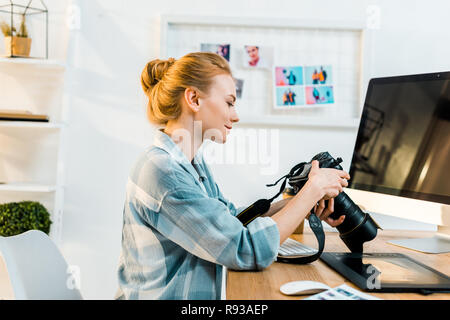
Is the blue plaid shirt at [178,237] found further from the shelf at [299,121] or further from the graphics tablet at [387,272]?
the shelf at [299,121]

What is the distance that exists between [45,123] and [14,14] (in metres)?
0.51

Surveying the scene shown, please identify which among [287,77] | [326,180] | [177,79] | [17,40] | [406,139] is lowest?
[326,180]

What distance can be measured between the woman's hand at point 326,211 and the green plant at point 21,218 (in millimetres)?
1050

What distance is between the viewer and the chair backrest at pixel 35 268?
79 cm

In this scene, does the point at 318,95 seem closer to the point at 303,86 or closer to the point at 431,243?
the point at 303,86

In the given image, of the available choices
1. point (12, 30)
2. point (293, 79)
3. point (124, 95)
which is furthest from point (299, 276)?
point (12, 30)

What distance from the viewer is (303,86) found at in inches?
63.3

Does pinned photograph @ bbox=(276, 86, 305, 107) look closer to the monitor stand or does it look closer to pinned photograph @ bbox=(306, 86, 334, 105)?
pinned photograph @ bbox=(306, 86, 334, 105)

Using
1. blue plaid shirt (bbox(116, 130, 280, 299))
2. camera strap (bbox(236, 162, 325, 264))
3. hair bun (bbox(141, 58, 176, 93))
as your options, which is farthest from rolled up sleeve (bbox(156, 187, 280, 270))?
hair bun (bbox(141, 58, 176, 93))

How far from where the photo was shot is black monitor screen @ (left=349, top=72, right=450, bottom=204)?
3.42 ft

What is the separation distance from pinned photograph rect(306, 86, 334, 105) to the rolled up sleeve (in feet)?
2.93

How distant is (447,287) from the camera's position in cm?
75

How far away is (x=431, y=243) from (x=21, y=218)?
4.59ft

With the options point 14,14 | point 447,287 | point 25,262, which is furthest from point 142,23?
point 447,287
